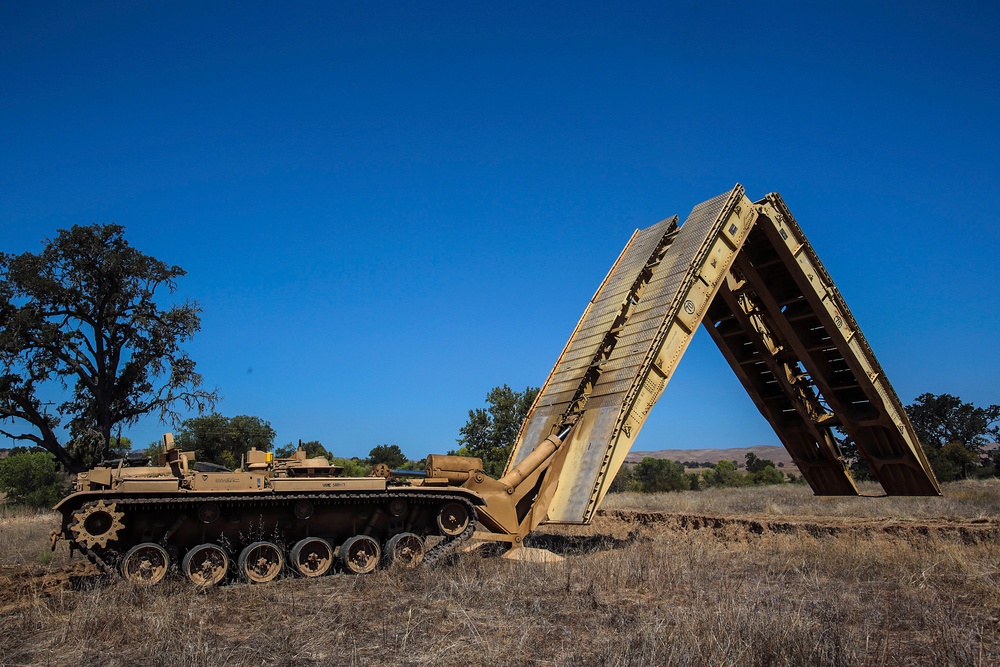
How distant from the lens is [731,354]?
19.2 m

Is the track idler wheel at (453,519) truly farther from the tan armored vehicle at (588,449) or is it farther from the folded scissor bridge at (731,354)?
the folded scissor bridge at (731,354)

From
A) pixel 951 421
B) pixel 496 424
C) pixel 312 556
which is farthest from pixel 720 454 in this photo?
pixel 312 556

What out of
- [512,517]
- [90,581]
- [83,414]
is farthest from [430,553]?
[83,414]

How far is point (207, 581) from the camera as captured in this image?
10219 millimetres

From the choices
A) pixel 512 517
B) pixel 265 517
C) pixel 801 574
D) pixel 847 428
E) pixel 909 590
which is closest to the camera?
pixel 909 590

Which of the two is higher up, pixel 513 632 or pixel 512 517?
pixel 512 517

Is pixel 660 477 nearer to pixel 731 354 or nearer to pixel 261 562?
pixel 731 354

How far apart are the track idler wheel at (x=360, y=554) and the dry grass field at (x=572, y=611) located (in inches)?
25.0

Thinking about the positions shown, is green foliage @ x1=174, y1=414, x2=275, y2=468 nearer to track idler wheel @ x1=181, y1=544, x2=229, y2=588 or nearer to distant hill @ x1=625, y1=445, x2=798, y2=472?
track idler wheel @ x1=181, y1=544, x2=229, y2=588

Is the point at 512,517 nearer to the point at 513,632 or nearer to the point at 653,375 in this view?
the point at 653,375

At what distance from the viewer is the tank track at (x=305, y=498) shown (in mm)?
9883

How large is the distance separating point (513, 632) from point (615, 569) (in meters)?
3.54

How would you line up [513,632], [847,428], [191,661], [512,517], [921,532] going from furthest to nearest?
[847,428] < [921,532] < [512,517] < [513,632] < [191,661]

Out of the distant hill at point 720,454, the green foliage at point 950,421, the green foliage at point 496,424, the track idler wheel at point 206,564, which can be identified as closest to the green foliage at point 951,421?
the green foliage at point 950,421
